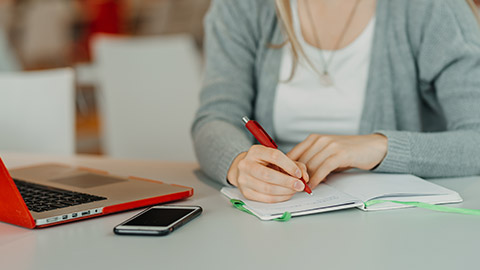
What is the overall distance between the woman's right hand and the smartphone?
0.26ft

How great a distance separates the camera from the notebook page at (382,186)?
729 mm

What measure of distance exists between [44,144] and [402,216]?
1296mm

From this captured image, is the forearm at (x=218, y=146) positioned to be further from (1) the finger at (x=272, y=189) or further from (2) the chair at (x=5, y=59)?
(2) the chair at (x=5, y=59)

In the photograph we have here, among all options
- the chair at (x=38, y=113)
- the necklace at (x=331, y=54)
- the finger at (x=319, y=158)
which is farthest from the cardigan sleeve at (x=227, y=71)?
the chair at (x=38, y=113)

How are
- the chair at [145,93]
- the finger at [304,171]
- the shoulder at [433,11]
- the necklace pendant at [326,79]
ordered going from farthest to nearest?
1. the chair at [145,93]
2. the necklace pendant at [326,79]
3. the shoulder at [433,11]
4. the finger at [304,171]

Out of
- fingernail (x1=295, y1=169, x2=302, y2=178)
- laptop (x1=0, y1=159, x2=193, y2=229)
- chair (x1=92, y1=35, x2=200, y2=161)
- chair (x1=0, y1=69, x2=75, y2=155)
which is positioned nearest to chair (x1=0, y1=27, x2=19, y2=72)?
chair (x1=92, y1=35, x2=200, y2=161)

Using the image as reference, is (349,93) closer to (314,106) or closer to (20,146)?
(314,106)

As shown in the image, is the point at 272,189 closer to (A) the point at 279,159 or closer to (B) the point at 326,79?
(A) the point at 279,159

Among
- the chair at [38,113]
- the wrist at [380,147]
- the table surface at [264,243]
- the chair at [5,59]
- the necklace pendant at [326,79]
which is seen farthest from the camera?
the chair at [5,59]

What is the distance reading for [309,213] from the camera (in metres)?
0.69

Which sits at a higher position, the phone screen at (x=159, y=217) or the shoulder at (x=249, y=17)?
the shoulder at (x=249, y=17)

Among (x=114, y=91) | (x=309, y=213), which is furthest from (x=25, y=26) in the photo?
(x=309, y=213)

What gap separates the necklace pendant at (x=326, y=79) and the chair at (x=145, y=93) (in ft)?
3.29

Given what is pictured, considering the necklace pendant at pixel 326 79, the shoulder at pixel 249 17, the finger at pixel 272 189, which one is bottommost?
the finger at pixel 272 189
